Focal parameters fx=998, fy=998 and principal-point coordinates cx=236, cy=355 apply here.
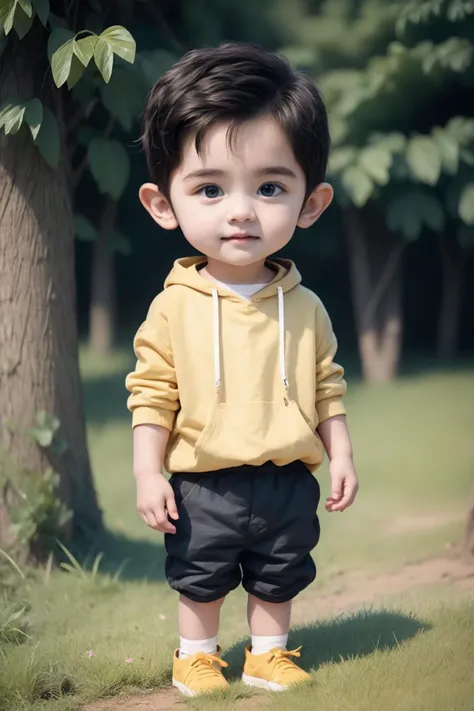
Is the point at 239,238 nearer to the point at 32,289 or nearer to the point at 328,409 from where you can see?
the point at 328,409

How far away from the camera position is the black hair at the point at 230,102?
249 centimetres

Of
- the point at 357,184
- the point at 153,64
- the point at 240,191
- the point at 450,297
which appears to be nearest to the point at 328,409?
the point at 240,191

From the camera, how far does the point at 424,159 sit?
7176mm

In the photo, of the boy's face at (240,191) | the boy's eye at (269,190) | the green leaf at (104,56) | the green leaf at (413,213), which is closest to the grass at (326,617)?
the boy's face at (240,191)

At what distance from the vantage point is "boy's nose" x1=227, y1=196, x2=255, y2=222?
249 cm

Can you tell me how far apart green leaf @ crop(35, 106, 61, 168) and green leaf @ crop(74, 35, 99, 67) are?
1.62 feet

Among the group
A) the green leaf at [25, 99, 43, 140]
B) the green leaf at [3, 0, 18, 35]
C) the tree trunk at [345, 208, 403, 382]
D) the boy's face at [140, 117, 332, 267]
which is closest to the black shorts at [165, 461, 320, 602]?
the boy's face at [140, 117, 332, 267]

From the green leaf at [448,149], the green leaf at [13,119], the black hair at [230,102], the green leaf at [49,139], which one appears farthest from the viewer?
the green leaf at [448,149]

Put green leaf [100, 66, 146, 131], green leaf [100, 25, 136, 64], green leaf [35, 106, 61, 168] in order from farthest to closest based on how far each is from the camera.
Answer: green leaf [100, 66, 146, 131] < green leaf [35, 106, 61, 168] < green leaf [100, 25, 136, 64]

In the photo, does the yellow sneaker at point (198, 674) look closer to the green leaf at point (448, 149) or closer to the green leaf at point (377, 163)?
the green leaf at point (377, 163)

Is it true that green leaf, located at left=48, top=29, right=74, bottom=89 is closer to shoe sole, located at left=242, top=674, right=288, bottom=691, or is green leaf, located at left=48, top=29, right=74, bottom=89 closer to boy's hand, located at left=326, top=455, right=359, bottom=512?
boy's hand, located at left=326, top=455, right=359, bottom=512

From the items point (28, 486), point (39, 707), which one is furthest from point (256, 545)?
point (28, 486)

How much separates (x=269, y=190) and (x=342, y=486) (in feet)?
2.67

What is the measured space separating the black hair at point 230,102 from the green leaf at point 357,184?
14.6ft
